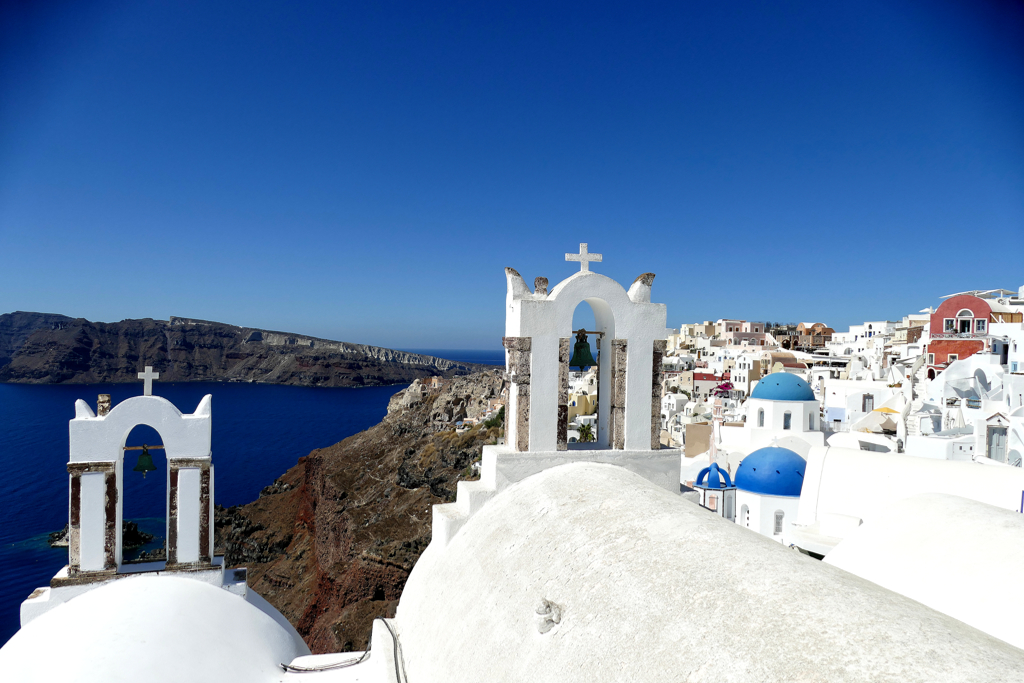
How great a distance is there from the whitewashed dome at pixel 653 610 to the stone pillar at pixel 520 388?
0.86 metres

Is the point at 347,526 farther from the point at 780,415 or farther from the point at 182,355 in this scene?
the point at 182,355

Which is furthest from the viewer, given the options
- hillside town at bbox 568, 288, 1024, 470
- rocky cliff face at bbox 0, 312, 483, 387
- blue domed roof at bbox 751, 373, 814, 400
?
rocky cliff face at bbox 0, 312, 483, 387

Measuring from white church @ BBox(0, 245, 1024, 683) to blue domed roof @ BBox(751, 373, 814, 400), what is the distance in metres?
18.2

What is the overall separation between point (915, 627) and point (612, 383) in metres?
3.88

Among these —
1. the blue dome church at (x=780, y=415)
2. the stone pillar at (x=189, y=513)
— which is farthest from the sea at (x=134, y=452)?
the blue dome church at (x=780, y=415)

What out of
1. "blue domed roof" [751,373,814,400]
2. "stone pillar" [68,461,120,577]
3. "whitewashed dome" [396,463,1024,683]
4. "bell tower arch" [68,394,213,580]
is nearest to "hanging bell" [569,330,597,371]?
"whitewashed dome" [396,463,1024,683]

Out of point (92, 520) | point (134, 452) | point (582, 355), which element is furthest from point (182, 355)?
point (582, 355)

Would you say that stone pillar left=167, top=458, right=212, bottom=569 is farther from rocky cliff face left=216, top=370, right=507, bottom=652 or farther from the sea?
the sea

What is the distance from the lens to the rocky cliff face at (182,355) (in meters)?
116

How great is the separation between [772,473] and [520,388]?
1351cm

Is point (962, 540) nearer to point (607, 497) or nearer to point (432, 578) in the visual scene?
point (607, 497)

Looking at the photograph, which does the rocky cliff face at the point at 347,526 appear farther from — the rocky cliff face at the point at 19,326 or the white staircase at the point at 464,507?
the rocky cliff face at the point at 19,326

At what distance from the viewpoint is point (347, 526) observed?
26.0 meters

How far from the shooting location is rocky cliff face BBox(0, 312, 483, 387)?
116375 millimetres
